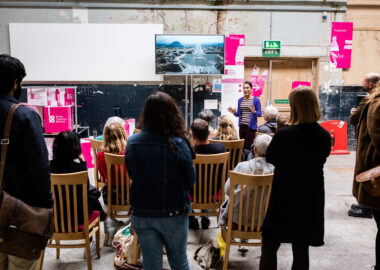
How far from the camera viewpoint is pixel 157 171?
63.1 inches

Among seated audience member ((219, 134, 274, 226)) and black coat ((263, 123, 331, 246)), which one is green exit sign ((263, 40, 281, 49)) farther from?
black coat ((263, 123, 331, 246))

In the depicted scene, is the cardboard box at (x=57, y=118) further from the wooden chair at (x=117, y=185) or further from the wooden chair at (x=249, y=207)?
the wooden chair at (x=249, y=207)

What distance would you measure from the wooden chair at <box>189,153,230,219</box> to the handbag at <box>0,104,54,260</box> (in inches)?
55.9

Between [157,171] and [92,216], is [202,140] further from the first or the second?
[157,171]

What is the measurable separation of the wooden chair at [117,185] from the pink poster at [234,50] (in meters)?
4.12

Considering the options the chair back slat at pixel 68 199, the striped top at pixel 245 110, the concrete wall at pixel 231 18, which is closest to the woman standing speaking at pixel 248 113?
the striped top at pixel 245 110

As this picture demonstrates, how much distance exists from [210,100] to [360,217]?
3527 mm

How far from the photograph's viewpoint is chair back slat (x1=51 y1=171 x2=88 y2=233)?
2.16m

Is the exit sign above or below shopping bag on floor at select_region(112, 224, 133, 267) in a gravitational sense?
above

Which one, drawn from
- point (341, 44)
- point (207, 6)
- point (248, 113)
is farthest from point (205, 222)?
point (341, 44)

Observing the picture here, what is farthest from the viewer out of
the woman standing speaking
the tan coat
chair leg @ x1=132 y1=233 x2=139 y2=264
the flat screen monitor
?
the flat screen monitor

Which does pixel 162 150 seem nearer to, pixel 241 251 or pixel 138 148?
pixel 138 148

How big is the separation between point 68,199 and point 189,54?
157 inches

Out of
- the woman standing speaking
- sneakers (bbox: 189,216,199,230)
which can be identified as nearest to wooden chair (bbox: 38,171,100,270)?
sneakers (bbox: 189,216,199,230)
